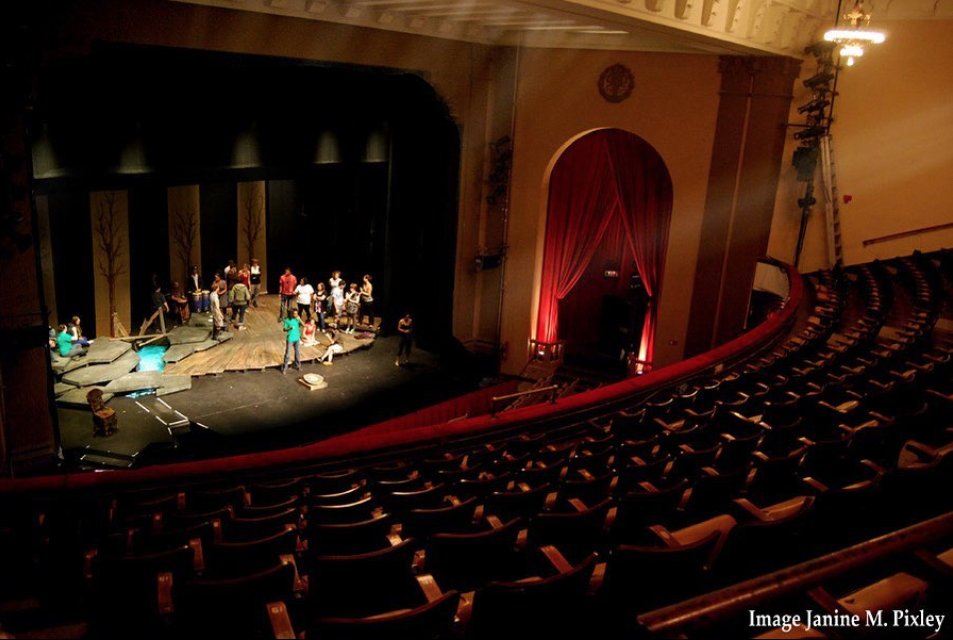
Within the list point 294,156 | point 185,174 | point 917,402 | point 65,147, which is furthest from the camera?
point 294,156

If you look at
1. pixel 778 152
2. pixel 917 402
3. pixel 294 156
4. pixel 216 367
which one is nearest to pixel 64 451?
pixel 216 367

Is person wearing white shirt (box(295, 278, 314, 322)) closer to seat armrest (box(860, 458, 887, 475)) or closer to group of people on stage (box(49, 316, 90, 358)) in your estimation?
group of people on stage (box(49, 316, 90, 358))

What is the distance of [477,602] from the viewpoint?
207 centimetres

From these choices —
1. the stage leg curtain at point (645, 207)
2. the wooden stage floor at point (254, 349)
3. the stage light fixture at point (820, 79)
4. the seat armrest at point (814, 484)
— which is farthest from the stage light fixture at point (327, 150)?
the seat armrest at point (814, 484)

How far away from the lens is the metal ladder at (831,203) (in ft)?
33.6

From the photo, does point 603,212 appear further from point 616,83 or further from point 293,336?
point 293,336

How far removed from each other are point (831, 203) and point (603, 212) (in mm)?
3510

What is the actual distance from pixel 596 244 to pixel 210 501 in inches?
363

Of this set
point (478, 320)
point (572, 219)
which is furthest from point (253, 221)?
point (572, 219)

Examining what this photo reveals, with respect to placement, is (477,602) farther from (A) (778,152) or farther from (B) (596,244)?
→ (B) (596,244)

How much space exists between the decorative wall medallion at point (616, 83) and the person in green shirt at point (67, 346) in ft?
29.1

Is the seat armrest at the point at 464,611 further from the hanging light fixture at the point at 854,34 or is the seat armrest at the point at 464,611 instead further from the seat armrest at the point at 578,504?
the hanging light fixture at the point at 854,34

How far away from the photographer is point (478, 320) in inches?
508

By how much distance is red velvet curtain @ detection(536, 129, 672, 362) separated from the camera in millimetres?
11461
